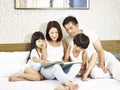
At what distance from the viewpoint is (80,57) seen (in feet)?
7.57

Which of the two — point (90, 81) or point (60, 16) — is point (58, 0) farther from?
point (90, 81)

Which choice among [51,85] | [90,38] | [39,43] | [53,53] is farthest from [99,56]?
[51,85]

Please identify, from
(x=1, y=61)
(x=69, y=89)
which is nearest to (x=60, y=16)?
(x=1, y=61)

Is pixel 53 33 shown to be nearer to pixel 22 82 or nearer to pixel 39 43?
pixel 39 43

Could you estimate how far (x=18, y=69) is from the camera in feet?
7.70

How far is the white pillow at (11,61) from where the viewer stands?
2313 mm

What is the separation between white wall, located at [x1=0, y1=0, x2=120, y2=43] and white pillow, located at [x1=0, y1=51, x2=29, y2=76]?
19 cm

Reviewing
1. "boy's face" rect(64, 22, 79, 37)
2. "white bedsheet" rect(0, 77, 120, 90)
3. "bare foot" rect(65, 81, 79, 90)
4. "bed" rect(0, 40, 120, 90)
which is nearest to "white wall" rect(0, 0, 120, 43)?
"bed" rect(0, 40, 120, 90)

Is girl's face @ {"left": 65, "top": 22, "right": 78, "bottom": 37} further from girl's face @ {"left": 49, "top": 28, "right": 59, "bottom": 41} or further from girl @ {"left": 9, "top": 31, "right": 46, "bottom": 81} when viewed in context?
girl @ {"left": 9, "top": 31, "right": 46, "bottom": 81}

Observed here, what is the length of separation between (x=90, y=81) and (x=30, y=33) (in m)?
0.88

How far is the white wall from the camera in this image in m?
2.55

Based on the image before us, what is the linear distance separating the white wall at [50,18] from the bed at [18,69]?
73 millimetres

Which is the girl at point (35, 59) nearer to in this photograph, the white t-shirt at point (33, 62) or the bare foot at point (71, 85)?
the white t-shirt at point (33, 62)

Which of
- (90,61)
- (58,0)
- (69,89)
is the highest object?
(58,0)
